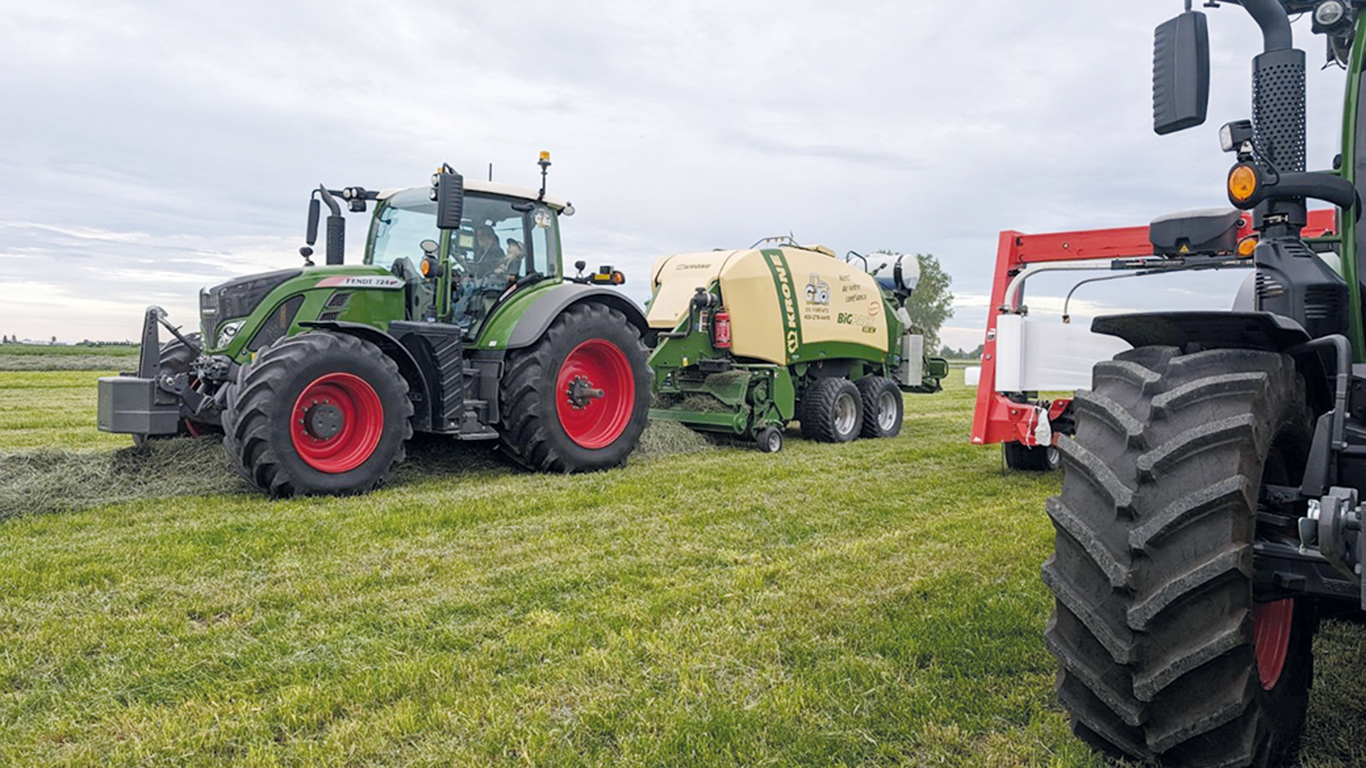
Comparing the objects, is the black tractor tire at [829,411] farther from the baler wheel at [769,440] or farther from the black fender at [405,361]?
the black fender at [405,361]

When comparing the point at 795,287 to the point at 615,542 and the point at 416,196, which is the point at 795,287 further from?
the point at 615,542

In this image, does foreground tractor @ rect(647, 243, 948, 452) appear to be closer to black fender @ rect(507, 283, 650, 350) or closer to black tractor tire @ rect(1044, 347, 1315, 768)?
black fender @ rect(507, 283, 650, 350)

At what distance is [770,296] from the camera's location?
34.7 ft

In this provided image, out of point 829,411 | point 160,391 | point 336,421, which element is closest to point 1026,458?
point 829,411

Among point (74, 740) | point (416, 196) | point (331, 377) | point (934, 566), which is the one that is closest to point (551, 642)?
point (74, 740)

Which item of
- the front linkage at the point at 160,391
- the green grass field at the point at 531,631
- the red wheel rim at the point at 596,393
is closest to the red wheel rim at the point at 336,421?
the green grass field at the point at 531,631

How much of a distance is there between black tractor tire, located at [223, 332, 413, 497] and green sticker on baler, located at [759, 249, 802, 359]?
190 inches

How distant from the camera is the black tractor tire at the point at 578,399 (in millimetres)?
7789

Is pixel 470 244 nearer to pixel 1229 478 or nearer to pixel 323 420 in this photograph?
pixel 323 420

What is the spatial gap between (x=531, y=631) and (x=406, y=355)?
4.03m

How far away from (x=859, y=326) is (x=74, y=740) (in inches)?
393

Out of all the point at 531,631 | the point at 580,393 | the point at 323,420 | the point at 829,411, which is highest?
the point at 580,393

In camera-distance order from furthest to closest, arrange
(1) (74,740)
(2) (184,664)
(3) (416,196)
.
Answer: (3) (416,196)
(2) (184,664)
(1) (74,740)

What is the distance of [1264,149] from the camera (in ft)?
9.48
